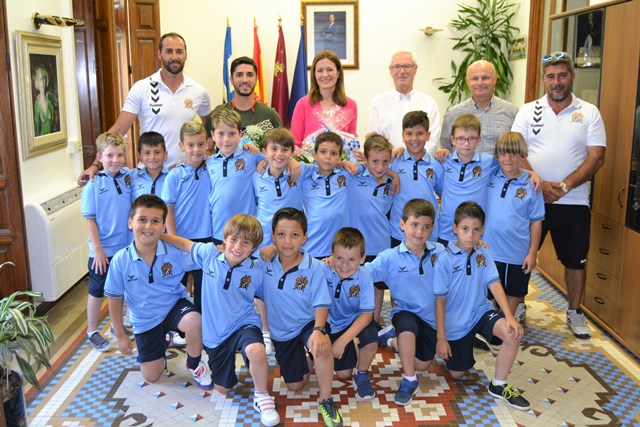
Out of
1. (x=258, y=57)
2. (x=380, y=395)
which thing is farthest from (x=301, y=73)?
(x=380, y=395)

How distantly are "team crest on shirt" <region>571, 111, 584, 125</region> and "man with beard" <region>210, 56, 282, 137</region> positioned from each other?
177 cm

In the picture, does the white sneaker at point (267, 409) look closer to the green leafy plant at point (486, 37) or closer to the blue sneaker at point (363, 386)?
the blue sneaker at point (363, 386)

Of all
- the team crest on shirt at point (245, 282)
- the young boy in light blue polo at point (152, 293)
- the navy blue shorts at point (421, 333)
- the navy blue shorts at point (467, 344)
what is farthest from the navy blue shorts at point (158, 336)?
the navy blue shorts at point (467, 344)

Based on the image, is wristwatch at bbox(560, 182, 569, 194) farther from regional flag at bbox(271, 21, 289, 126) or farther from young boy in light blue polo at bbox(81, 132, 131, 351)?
regional flag at bbox(271, 21, 289, 126)

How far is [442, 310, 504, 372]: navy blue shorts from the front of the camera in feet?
9.68

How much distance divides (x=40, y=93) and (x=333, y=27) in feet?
11.8

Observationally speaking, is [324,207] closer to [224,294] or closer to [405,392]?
[224,294]

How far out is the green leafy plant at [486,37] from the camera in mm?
6266

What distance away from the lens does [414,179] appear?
3414mm

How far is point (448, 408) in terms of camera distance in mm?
2814

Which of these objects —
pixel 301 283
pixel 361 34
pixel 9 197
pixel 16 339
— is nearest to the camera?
pixel 16 339

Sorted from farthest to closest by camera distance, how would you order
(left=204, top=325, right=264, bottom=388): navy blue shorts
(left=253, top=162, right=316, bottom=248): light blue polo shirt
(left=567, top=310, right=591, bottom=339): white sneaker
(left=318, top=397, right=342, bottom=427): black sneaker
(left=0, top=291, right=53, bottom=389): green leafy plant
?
(left=567, top=310, right=591, bottom=339): white sneaker
(left=253, top=162, right=316, bottom=248): light blue polo shirt
(left=204, top=325, right=264, bottom=388): navy blue shorts
(left=318, top=397, right=342, bottom=427): black sneaker
(left=0, top=291, right=53, bottom=389): green leafy plant

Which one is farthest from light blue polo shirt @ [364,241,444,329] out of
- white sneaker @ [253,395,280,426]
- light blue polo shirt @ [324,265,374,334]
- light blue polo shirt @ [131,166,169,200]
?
light blue polo shirt @ [131,166,169,200]

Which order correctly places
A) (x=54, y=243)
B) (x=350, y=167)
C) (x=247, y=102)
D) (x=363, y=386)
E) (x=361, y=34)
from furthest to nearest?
(x=361, y=34), (x=54, y=243), (x=247, y=102), (x=350, y=167), (x=363, y=386)
